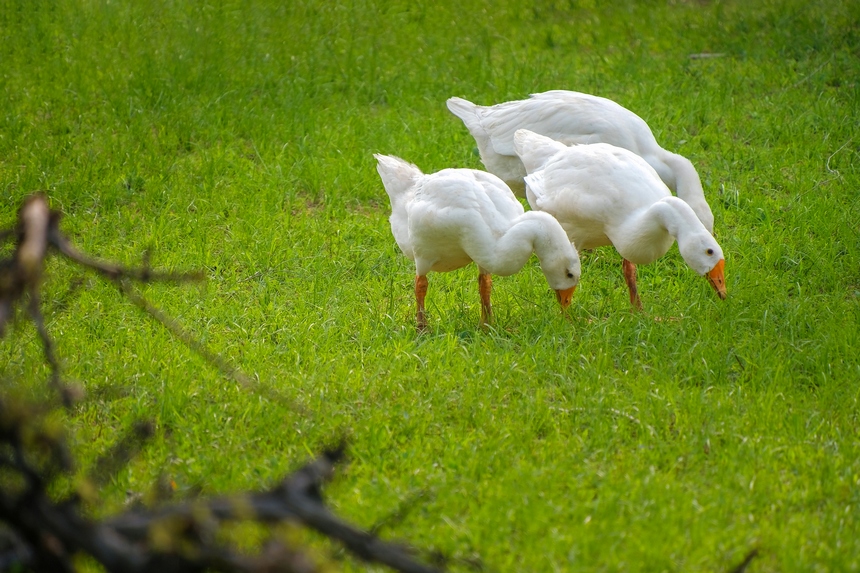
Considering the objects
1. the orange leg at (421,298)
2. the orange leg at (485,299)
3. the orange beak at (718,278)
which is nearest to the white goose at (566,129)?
the orange beak at (718,278)

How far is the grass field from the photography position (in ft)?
12.5

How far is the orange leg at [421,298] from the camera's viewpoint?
5664 mm

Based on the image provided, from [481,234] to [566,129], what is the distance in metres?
2.03

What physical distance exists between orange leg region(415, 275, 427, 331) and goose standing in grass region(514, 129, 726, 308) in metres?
0.98

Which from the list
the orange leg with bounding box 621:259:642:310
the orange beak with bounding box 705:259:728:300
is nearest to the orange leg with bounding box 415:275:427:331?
the orange leg with bounding box 621:259:642:310

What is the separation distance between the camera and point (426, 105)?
915cm

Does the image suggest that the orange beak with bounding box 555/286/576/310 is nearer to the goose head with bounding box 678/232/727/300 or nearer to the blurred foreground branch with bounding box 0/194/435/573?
the goose head with bounding box 678/232/727/300

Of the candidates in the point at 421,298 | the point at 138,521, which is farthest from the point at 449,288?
the point at 138,521

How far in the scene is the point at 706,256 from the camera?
5.41m

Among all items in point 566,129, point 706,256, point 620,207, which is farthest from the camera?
point 566,129

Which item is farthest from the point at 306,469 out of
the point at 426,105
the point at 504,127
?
the point at 426,105

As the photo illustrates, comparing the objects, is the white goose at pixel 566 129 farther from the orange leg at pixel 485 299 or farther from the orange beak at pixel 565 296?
the orange leg at pixel 485 299

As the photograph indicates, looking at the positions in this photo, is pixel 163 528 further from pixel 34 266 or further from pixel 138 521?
pixel 34 266

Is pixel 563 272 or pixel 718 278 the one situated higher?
pixel 563 272
